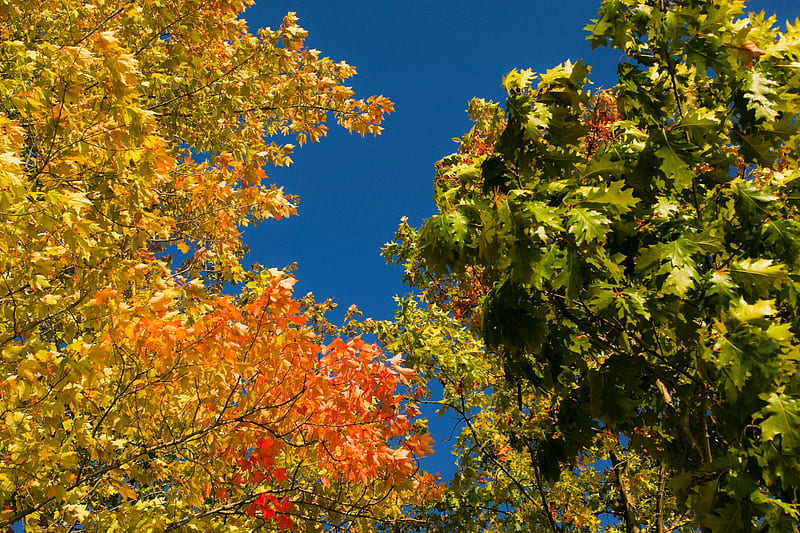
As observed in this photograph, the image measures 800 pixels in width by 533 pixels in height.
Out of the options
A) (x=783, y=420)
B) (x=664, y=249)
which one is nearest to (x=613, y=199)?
(x=664, y=249)

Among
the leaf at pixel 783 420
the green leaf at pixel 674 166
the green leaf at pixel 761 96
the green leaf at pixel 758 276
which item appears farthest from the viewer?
the green leaf at pixel 761 96

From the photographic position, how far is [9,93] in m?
4.66

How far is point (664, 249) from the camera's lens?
422cm

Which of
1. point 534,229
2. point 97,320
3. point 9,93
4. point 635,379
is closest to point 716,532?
point 635,379

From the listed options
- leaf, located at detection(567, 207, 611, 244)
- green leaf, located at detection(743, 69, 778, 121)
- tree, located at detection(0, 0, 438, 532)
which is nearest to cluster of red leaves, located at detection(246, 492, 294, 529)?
tree, located at detection(0, 0, 438, 532)

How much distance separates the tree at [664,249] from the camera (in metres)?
3.87

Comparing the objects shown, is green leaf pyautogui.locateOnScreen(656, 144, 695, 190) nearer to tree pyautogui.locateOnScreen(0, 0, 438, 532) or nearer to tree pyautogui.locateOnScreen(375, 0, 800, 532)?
tree pyautogui.locateOnScreen(375, 0, 800, 532)

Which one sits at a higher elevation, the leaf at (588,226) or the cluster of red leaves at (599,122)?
the cluster of red leaves at (599,122)

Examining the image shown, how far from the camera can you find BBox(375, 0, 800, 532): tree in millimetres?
3873

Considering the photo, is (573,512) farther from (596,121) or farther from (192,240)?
(192,240)

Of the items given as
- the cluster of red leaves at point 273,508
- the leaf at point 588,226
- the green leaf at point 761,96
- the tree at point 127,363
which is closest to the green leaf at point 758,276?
the leaf at point 588,226

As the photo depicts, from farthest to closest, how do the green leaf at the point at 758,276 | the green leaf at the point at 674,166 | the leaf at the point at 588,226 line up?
1. the green leaf at the point at 674,166
2. the green leaf at the point at 758,276
3. the leaf at the point at 588,226

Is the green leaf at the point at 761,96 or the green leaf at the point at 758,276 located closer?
the green leaf at the point at 758,276

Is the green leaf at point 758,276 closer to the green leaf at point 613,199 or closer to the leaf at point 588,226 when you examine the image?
the green leaf at point 613,199
